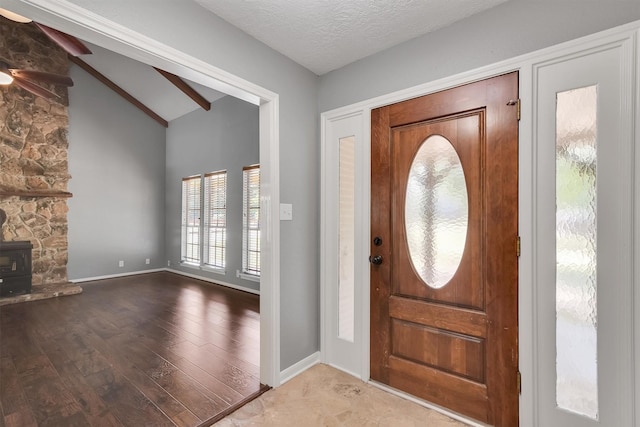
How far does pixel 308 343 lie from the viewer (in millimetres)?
2510

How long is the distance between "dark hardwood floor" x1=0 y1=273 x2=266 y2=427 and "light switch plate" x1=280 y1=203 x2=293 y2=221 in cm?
129

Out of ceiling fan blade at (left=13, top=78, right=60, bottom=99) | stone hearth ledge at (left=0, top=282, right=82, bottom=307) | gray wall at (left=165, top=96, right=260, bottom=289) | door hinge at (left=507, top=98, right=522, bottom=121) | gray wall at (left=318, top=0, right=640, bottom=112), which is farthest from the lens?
gray wall at (left=165, top=96, right=260, bottom=289)

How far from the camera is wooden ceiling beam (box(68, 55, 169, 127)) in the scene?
5453mm

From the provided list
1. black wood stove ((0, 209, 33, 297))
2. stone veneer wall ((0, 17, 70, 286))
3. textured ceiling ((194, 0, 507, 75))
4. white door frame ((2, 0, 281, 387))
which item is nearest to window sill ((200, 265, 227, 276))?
stone veneer wall ((0, 17, 70, 286))

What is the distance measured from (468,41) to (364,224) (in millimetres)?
1406

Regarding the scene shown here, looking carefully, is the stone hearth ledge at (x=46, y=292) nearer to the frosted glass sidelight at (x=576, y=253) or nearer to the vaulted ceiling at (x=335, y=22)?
the vaulted ceiling at (x=335, y=22)

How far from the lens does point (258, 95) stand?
2.14m

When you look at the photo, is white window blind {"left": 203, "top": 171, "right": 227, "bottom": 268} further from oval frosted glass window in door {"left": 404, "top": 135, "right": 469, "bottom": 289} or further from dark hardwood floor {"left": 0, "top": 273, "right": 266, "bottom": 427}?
oval frosted glass window in door {"left": 404, "top": 135, "right": 469, "bottom": 289}

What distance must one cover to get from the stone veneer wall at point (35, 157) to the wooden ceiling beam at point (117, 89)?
0.20 metres

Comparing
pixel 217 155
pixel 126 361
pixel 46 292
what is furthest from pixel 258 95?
pixel 46 292

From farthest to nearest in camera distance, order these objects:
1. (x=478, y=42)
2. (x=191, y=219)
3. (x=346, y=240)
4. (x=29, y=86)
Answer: (x=191, y=219)
(x=29, y=86)
(x=346, y=240)
(x=478, y=42)

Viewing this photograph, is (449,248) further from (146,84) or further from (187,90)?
(146,84)

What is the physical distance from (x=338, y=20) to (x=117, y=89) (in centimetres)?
609

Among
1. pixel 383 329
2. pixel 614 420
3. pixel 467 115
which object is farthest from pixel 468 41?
pixel 614 420
